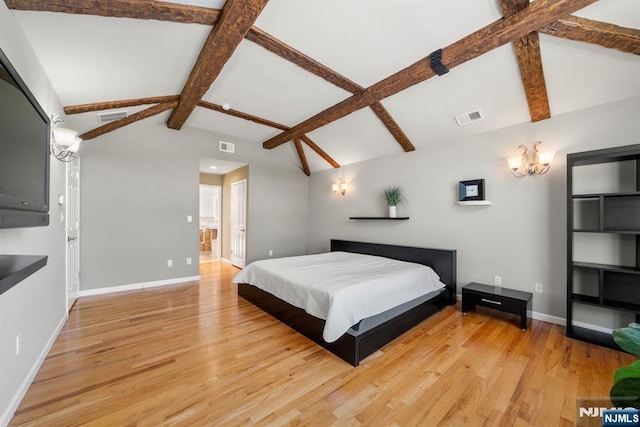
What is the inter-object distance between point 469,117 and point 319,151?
2824 millimetres

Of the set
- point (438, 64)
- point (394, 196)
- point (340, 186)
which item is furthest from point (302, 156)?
point (438, 64)

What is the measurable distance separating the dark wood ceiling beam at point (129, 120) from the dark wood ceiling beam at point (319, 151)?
2300 millimetres

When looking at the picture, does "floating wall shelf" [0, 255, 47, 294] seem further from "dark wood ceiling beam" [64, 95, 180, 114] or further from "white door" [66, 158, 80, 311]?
"dark wood ceiling beam" [64, 95, 180, 114]

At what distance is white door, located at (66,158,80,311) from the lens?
3207 mm

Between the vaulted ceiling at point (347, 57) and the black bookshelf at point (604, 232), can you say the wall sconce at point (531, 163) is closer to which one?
the black bookshelf at point (604, 232)

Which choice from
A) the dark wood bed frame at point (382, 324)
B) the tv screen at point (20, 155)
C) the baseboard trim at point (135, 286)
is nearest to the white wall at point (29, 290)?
the tv screen at point (20, 155)

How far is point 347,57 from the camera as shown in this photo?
281cm

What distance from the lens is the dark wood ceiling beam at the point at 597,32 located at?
2086mm

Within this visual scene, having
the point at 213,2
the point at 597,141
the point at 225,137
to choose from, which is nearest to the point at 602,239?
the point at 597,141

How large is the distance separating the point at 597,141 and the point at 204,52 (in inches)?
166

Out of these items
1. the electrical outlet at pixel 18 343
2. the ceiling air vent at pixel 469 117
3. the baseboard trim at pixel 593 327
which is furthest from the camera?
the ceiling air vent at pixel 469 117

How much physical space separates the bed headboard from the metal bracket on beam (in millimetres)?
2267

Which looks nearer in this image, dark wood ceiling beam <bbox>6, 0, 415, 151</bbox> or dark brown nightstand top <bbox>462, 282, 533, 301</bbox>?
dark wood ceiling beam <bbox>6, 0, 415, 151</bbox>

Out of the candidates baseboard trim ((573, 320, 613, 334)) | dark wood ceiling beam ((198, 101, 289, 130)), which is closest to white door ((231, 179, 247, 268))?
dark wood ceiling beam ((198, 101, 289, 130))
